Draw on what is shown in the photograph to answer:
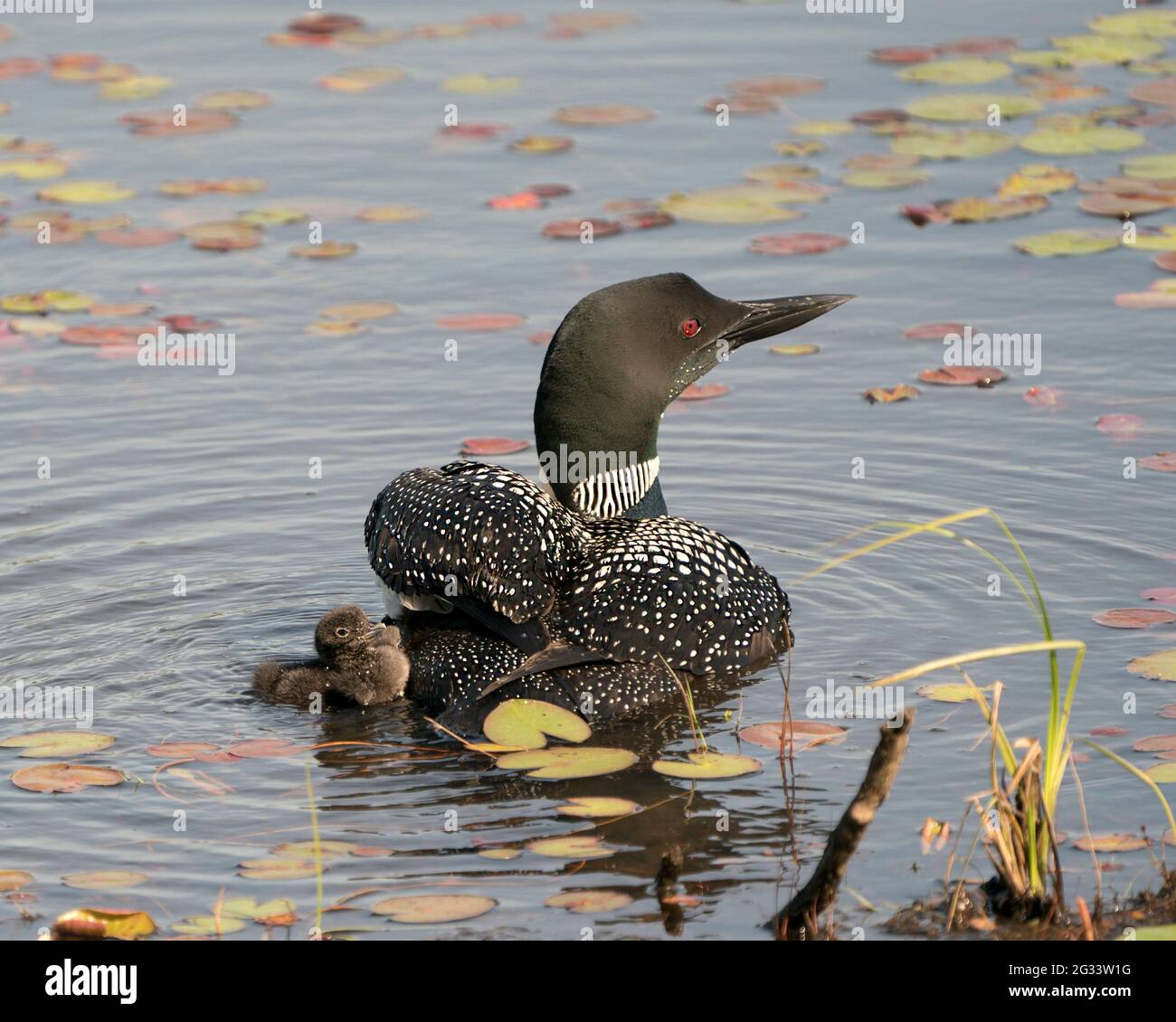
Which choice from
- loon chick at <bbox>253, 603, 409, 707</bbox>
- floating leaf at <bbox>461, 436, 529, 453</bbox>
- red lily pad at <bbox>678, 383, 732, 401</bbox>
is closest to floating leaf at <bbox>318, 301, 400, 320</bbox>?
floating leaf at <bbox>461, 436, 529, 453</bbox>

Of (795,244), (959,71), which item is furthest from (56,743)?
(959,71)

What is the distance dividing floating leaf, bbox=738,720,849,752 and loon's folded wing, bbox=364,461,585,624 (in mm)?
687

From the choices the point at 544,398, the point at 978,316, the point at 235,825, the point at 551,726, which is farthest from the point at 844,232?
the point at 235,825

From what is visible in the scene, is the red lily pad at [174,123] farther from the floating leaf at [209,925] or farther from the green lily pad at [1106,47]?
the floating leaf at [209,925]

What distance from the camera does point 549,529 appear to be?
18.6ft

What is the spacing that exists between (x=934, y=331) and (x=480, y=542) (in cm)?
332

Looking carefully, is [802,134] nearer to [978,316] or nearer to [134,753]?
[978,316]

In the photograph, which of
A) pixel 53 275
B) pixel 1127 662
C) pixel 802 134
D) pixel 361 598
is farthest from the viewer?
pixel 802 134

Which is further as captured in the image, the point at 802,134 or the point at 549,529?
the point at 802,134

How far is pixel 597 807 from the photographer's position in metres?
5.11

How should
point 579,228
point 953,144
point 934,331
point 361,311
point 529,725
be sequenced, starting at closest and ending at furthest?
point 529,725 → point 934,331 → point 361,311 → point 579,228 → point 953,144

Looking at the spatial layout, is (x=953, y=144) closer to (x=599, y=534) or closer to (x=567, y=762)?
(x=599, y=534)
